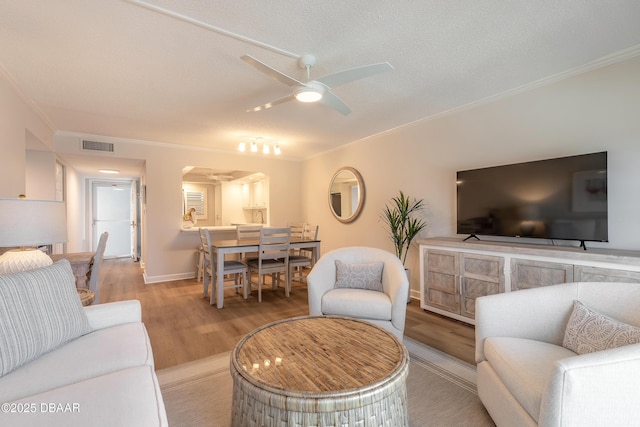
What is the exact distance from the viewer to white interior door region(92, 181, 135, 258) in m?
7.89

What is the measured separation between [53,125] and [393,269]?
16.0 feet

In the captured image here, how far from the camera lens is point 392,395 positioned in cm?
125

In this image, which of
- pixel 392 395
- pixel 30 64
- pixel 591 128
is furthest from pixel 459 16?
pixel 30 64

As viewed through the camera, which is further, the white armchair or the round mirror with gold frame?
the round mirror with gold frame

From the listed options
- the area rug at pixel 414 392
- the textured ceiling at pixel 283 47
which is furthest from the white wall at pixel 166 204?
the area rug at pixel 414 392

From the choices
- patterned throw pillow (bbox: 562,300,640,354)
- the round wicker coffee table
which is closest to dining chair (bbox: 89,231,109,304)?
the round wicker coffee table

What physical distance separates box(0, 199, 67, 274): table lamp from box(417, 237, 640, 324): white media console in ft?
11.1

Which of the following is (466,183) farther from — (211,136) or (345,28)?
(211,136)

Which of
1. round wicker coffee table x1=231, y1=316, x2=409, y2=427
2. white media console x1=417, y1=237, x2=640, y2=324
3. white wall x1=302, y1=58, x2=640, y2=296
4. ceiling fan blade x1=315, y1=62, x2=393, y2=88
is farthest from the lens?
white wall x1=302, y1=58, x2=640, y2=296

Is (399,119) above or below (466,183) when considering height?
above

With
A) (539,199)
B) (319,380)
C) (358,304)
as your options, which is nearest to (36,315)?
(319,380)

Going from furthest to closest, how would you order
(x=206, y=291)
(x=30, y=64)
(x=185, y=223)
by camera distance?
(x=185, y=223), (x=206, y=291), (x=30, y=64)

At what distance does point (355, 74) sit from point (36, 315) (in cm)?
230

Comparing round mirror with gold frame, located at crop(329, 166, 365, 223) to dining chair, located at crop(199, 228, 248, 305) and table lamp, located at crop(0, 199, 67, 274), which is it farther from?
table lamp, located at crop(0, 199, 67, 274)
